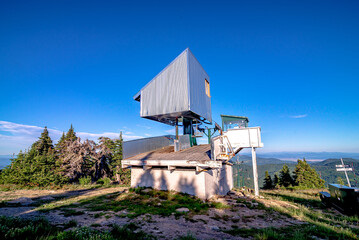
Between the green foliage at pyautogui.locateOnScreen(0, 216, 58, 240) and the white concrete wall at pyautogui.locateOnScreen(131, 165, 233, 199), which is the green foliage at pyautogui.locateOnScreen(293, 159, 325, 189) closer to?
the white concrete wall at pyautogui.locateOnScreen(131, 165, 233, 199)

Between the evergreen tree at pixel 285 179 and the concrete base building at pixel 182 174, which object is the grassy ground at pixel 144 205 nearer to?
the concrete base building at pixel 182 174

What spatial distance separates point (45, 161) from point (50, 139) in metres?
21.7

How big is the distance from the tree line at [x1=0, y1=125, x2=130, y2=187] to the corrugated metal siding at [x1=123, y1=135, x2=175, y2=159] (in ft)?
36.9

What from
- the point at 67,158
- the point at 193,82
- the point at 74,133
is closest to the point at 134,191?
the point at 193,82

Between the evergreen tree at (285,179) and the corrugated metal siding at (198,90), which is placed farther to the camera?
the evergreen tree at (285,179)

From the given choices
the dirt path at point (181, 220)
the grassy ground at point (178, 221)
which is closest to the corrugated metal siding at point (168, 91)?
the grassy ground at point (178, 221)

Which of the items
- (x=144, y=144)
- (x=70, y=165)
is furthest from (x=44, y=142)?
(x=144, y=144)

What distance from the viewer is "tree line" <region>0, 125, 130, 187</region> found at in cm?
1992

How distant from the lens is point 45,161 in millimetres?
21984

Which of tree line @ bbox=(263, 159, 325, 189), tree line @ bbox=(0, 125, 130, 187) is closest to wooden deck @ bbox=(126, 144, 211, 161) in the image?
tree line @ bbox=(0, 125, 130, 187)

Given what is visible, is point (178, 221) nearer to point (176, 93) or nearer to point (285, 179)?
point (176, 93)

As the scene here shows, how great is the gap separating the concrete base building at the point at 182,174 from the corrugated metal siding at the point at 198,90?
16.9ft

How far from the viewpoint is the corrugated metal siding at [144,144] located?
41.8 feet

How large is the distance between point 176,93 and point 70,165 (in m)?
19.2
